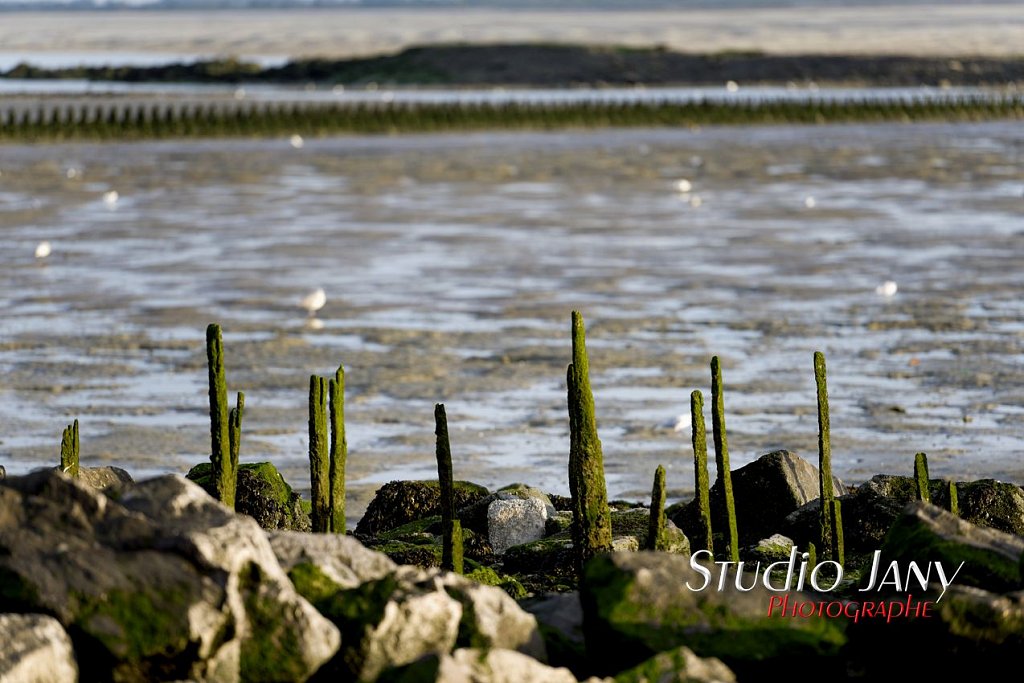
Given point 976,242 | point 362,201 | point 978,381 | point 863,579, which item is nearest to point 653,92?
point 362,201

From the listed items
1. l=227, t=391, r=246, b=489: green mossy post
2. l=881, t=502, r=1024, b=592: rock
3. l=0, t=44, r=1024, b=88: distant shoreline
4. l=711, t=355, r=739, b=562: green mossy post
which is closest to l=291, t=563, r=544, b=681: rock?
l=881, t=502, r=1024, b=592: rock

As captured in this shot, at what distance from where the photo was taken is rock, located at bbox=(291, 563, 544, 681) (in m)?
7.50

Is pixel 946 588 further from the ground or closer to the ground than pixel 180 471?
further from the ground

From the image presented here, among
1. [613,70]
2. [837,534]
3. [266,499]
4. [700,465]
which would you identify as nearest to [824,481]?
[837,534]

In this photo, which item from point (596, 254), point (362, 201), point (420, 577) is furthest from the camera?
point (362, 201)

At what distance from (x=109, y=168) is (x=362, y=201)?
11981 mm

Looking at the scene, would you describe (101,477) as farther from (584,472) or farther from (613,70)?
(613,70)

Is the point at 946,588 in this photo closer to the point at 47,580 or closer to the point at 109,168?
the point at 47,580

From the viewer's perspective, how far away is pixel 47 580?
24.0 ft

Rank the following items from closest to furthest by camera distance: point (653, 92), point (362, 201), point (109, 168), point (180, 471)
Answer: point (180, 471) → point (362, 201) → point (109, 168) → point (653, 92)

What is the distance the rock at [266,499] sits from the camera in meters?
11.1

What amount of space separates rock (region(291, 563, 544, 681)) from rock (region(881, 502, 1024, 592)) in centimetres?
211

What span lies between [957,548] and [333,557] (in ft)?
10.1

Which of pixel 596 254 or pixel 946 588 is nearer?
pixel 946 588
